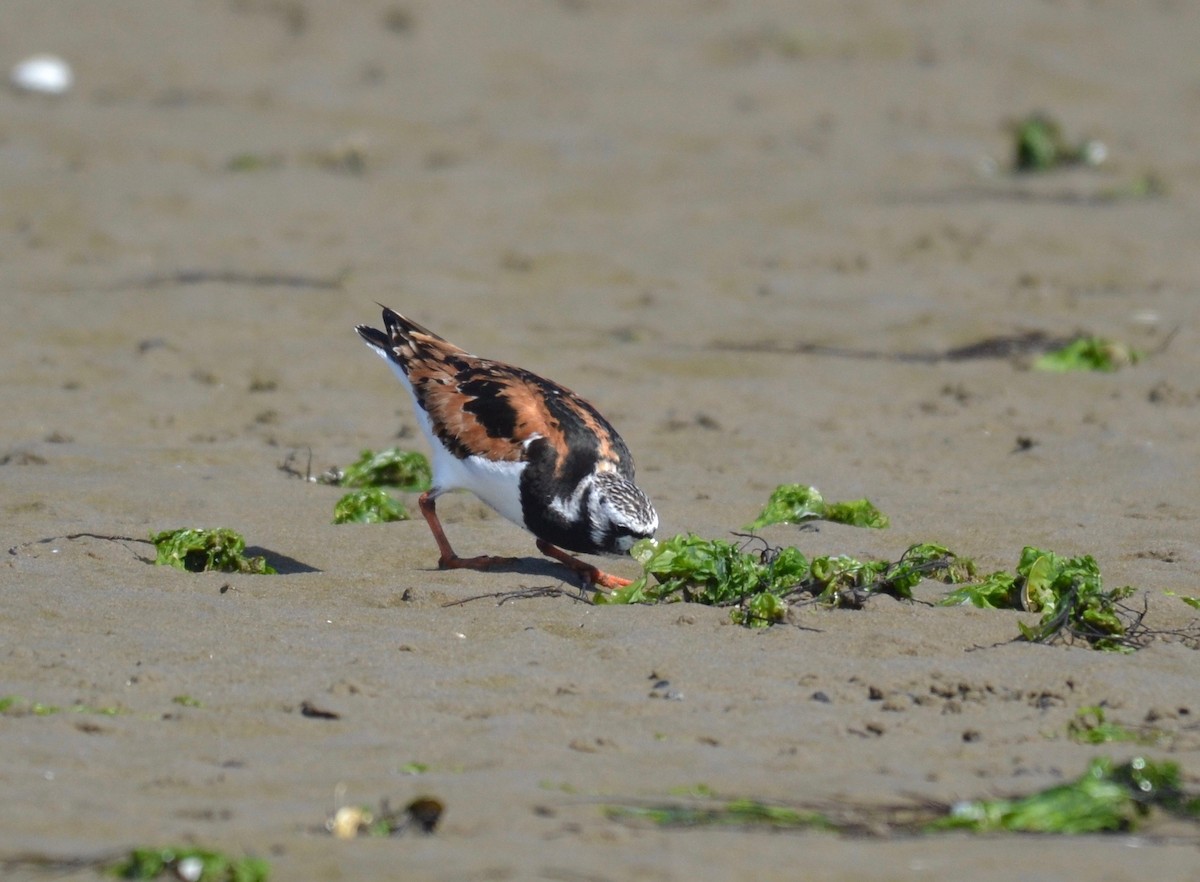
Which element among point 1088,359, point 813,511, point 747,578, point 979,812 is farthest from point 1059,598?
point 1088,359

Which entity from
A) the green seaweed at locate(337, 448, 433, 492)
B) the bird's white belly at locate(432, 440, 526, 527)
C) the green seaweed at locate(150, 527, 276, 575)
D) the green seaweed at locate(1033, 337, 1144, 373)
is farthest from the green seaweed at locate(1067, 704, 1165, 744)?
the green seaweed at locate(1033, 337, 1144, 373)

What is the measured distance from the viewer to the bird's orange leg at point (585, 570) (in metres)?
6.86

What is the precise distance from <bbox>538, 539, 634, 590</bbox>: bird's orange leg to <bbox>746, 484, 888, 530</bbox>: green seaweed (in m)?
0.70

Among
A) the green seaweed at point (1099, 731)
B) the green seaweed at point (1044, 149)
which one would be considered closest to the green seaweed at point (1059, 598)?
the green seaweed at point (1099, 731)

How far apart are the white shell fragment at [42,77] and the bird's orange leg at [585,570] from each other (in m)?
12.6

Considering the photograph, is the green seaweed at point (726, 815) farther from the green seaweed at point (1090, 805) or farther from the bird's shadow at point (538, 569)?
the bird's shadow at point (538, 569)

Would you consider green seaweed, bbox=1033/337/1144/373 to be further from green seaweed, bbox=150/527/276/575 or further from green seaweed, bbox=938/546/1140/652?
green seaweed, bbox=150/527/276/575

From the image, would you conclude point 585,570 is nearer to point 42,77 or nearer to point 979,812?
point 979,812

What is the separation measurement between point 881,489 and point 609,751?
147 inches

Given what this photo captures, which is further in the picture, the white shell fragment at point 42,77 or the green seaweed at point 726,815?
the white shell fragment at point 42,77

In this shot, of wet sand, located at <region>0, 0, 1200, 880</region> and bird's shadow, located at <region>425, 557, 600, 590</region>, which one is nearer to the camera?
wet sand, located at <region>0, 0, 1200, 880</region>

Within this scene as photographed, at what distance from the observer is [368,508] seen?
24.3ft

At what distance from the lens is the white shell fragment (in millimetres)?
17875

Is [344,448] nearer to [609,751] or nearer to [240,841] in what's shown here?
[609,751]
